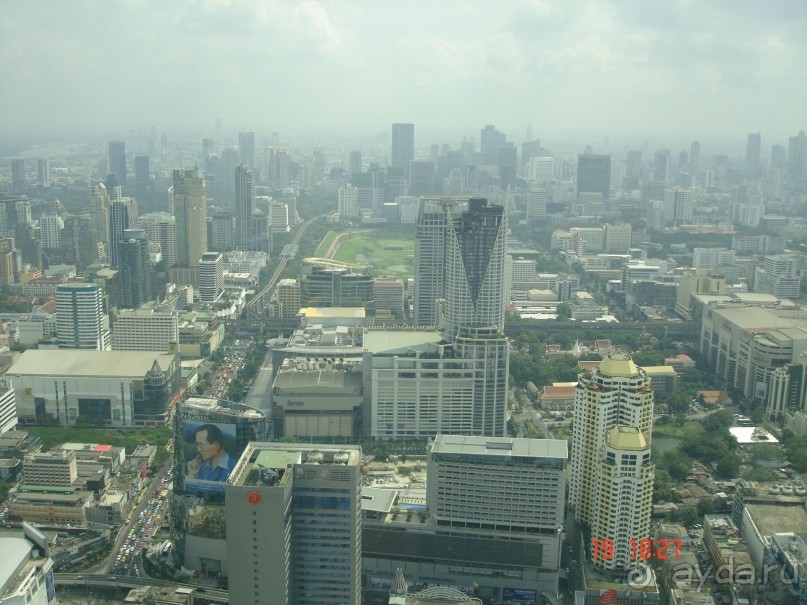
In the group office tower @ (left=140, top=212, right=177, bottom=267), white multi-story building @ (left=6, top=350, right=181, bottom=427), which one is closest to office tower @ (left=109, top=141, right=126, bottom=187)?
office tower @ (left=140, top=212, right=177, bottom=267)

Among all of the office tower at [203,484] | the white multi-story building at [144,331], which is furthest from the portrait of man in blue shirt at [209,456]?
the white multi-story building at [144,331]

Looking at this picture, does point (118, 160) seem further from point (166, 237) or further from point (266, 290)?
point (266, 290)

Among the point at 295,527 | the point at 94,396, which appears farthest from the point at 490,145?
the point at 295,527

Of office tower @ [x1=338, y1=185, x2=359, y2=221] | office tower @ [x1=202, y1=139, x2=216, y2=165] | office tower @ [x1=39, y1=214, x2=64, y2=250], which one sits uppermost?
office tower @ [x1=202, y1=139, x2=216, y2=165]

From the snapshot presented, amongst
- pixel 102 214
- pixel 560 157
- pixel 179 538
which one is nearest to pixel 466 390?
pixel 179 538

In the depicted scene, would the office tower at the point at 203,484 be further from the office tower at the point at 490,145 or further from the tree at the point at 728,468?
the office tower at the point at 490,145

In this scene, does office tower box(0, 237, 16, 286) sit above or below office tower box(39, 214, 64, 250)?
below

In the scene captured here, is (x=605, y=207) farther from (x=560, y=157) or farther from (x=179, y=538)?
(x=179, y=538)
